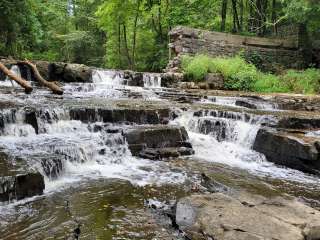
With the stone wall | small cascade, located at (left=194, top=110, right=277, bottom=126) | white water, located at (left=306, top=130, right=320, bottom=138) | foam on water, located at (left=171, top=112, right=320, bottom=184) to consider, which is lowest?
foam on water, located at (left=171, top=112, right=320, bottom=184)

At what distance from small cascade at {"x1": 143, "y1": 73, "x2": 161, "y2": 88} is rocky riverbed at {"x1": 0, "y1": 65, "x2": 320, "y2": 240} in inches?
141

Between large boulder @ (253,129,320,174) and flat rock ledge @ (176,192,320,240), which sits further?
large boulder @ (253,129,320,174)

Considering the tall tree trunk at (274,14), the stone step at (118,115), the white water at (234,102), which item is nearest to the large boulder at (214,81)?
the white water at (234,102)

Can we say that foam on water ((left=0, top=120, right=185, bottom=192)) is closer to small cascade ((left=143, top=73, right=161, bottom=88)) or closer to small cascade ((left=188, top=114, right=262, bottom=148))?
small cascade ((left=188, top=114, right=262, bottom=148))

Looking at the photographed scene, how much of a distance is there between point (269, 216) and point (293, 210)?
394 mm

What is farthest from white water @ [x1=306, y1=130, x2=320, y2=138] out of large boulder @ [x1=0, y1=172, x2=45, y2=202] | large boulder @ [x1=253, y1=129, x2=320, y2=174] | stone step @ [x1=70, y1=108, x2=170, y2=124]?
large boulder @ [x1=0, y1=172, x2=45, y2=202]

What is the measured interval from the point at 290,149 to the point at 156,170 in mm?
2857

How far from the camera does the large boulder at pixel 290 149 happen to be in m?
7.25

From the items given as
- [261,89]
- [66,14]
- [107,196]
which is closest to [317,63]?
[261,89]

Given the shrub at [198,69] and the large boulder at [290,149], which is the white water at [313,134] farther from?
the shrub at [198,69]

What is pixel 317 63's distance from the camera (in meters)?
19.5

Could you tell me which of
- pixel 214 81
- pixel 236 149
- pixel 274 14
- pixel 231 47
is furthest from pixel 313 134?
pixel 274 14

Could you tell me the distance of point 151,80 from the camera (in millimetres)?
15680

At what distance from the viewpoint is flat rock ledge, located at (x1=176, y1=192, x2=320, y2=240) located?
3.63 metres
